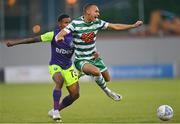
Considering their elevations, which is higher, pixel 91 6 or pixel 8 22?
pixel 91 6

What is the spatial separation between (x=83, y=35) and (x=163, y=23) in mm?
30073

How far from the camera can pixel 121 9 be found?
39.9m

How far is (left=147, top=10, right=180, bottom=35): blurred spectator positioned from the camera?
4138cm

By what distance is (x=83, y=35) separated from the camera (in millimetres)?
14734

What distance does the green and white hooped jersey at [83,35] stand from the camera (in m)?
14.7

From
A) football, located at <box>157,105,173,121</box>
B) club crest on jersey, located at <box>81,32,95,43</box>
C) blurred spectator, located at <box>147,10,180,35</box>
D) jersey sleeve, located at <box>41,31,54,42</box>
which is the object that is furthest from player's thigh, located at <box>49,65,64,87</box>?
blurred spectator, located at <box>147,10,180,35</box>

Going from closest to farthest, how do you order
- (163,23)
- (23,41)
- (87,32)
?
1. (23,41)
2. (87,32)
3. (163,23)

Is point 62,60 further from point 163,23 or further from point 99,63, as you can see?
point 163,23

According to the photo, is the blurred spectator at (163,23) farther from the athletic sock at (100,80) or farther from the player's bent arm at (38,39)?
the player's bent arm at (38,39)

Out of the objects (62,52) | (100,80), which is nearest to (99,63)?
(100,80)

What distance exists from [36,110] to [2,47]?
21.7 metres

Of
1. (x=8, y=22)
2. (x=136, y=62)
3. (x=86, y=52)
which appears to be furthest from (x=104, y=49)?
(x=86, y=52)

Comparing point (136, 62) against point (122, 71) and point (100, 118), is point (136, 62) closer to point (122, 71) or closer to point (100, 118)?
point (122, 71)

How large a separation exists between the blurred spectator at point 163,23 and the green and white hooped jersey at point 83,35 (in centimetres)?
2618
